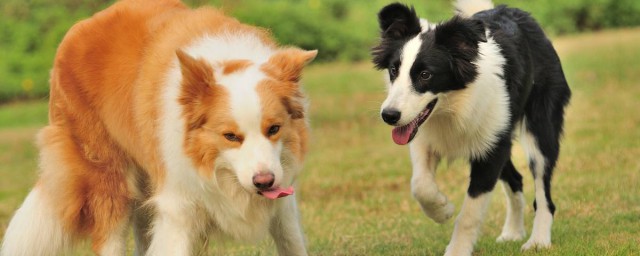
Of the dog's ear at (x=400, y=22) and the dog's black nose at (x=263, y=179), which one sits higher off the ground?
the dog's ear at (x=400, y=22)

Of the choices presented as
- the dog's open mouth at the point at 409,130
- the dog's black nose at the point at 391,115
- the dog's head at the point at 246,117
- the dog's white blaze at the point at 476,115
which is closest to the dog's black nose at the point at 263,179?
the dog's head at the point at 246,117

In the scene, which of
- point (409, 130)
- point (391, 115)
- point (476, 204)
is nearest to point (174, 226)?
point (391, 115)

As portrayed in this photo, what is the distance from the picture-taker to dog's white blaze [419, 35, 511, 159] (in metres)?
6.15

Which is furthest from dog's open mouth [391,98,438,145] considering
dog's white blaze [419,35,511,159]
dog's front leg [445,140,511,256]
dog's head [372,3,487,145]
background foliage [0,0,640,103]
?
background foliage [0,0,640,103]

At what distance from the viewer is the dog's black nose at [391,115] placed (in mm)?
5715

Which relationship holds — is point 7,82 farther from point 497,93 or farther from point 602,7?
point 497,93

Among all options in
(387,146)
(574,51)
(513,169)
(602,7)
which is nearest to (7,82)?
(387,146)

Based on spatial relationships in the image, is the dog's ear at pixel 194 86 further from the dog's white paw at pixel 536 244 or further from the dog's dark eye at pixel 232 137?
the dog's white paw at pixel 536 244

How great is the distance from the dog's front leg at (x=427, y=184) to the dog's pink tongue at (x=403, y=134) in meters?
0.61

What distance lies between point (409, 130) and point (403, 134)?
0.15ft

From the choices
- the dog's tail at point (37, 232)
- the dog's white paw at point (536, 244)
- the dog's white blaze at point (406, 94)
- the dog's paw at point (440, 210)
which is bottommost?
the dog's white paw at point (536, 244)

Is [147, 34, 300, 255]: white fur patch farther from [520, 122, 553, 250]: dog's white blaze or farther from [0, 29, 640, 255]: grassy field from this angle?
[520, 122, 553, 250]: dog's white blaze

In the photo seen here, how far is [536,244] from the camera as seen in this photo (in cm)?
675

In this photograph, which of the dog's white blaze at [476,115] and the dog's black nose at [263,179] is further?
the dog's white blaze at [476,115]
